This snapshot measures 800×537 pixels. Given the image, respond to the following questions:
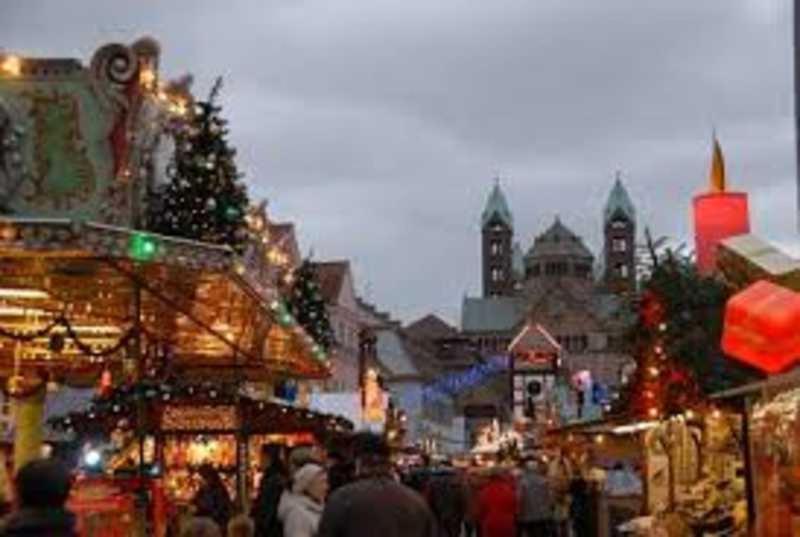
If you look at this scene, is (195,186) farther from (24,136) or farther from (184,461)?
(24,136)

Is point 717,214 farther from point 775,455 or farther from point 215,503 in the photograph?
point 215,503

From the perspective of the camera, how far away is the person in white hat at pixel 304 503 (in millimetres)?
10125

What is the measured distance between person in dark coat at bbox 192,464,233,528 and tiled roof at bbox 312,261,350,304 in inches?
2229

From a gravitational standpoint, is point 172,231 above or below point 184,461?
above

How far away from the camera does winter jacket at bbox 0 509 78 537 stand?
5.21m

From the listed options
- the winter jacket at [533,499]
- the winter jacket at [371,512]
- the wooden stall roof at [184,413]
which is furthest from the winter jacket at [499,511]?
the winter jacket at [371,512]

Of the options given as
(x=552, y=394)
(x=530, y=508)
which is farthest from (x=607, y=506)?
(x=552, y=394)

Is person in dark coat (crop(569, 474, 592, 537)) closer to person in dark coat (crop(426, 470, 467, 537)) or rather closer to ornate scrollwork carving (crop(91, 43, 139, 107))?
person in dark coat (crop(426, 470, 467, 537))

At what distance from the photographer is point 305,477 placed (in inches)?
403

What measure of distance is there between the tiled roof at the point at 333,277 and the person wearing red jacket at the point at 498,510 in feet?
162

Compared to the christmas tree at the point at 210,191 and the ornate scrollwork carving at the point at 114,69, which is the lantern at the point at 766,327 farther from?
the christmas tree at the point at 210,191

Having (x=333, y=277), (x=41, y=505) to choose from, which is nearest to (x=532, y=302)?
(x=333, y=277)

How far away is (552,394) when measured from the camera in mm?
88500

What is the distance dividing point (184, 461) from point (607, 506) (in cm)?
1061
